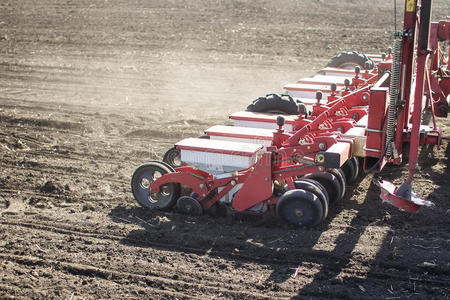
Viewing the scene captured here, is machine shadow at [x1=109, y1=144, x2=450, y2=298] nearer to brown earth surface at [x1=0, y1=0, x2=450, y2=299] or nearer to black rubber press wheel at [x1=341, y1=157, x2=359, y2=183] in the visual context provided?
brown earth surface at [x1=0, y1=0, x2=450, y2=299]

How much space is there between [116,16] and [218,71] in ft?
20.8

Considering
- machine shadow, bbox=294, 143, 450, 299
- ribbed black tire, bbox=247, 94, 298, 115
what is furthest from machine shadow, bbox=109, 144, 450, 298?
ribbed black tire, bbox=247, 94, 298, 115

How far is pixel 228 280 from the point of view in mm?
5230

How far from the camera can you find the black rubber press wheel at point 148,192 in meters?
6.64

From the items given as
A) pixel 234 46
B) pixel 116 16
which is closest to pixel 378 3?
pixel 234 46

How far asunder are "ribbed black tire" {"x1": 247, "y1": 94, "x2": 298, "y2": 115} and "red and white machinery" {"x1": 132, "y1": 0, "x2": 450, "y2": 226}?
47 centimetres

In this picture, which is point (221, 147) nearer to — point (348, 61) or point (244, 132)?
point (244, 132)

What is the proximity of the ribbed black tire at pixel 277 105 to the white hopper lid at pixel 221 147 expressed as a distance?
1.53 meters

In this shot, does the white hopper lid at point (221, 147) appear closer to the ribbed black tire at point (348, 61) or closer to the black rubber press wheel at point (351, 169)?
the black rubber press wheel at point (351, 169)

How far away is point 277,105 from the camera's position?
7953mm

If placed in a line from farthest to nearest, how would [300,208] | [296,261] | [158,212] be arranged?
[158,212] < [300,208] < [296,261]

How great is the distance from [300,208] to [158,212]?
5.12ft

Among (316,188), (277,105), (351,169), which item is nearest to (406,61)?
(316,188)

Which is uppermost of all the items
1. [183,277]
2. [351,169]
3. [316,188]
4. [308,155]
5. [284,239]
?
[308,155]
